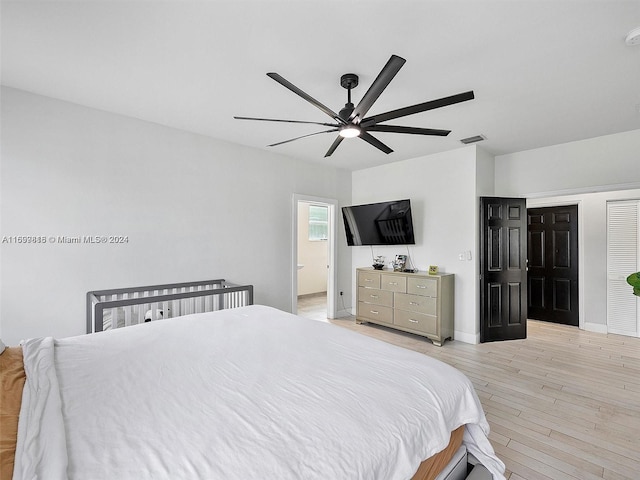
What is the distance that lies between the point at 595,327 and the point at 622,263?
1046 mm

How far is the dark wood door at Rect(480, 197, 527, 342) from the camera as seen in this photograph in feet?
14.0

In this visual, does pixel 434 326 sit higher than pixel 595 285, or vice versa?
pixel 595 285

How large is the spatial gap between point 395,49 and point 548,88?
154cm

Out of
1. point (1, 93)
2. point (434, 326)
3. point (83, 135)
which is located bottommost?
point (434, 326)

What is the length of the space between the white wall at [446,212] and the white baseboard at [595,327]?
210cm

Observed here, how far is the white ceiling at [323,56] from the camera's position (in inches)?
70.1

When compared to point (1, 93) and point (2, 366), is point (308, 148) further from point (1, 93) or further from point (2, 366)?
point (2, 366)

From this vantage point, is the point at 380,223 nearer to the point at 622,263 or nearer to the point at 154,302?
the point at 154,302

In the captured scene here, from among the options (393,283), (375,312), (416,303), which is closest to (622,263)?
(416,303)

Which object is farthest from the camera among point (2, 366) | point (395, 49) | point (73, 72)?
point (73, 72)

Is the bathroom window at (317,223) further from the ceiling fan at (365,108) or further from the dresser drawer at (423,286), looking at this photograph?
the ceiling fan at (365,108)

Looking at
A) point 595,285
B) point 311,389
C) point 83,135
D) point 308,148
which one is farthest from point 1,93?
point 595,285

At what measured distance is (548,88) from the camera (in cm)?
265

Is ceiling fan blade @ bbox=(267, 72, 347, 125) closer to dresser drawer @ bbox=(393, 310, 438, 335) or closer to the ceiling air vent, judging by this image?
the ceiling air vent
